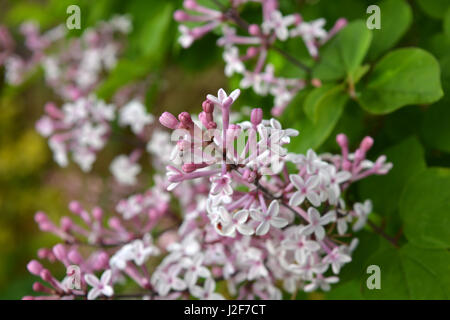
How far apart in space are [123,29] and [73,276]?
4.08 ft

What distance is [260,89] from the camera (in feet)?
3.41

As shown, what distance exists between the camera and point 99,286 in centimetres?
78

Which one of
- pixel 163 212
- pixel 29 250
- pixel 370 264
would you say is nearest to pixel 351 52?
pixel 370 264

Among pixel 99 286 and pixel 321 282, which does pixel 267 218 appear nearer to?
pixel 321 282

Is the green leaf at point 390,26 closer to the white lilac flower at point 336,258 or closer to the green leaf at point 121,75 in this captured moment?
the white lilac flower at point 336,258

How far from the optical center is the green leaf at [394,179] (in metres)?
0.88

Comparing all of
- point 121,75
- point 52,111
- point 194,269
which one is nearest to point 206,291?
point 194,269

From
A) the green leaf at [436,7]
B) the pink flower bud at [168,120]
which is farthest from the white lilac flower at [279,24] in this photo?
the pink flower bud at [168,120]

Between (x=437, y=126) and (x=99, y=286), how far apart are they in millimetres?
761

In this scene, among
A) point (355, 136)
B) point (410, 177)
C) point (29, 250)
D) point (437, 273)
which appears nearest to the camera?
point (437, 273)

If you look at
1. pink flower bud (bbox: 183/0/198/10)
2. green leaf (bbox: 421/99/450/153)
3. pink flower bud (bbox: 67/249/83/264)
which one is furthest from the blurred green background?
pink flower bud (bbox: 67/249/83/264)

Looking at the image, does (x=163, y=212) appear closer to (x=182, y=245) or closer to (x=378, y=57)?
(x=182, y=245)

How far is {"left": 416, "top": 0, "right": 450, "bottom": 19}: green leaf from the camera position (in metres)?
1.00

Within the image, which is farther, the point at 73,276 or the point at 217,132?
the point at 73,276
